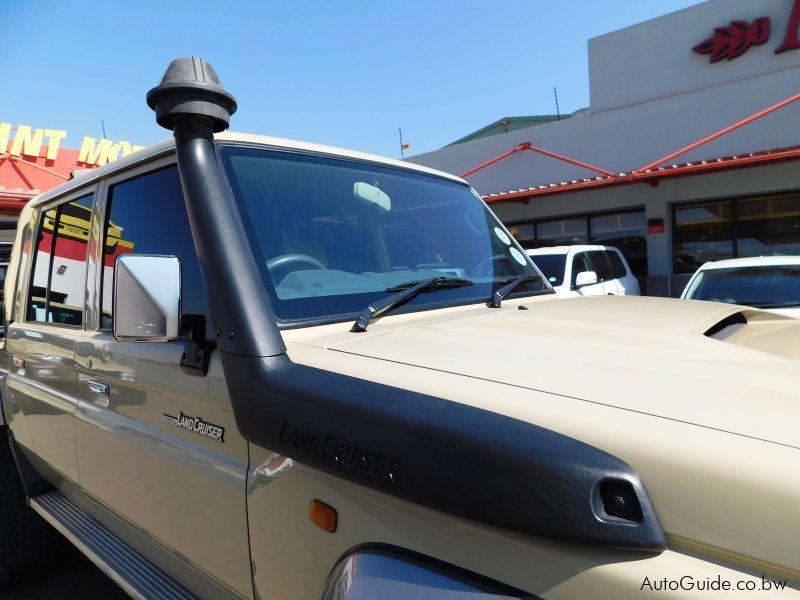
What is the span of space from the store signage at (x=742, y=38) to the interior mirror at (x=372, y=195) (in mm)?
12948

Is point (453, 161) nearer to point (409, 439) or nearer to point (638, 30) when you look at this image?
point (638, 30)

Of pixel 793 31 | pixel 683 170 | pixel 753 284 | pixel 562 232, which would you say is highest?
pixel 793 31

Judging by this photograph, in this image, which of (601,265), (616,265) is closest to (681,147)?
(616,265)

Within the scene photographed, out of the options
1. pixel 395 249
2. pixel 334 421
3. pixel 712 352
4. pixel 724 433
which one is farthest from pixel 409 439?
pixel 395 249

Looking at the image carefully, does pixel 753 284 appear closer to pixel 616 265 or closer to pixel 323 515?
pixel 616 265

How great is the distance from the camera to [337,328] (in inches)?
65.1

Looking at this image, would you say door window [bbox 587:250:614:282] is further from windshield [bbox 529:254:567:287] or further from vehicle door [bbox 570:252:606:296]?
windshield [bbox 529:254:567:287]

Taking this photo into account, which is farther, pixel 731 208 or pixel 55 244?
pixel 731 208

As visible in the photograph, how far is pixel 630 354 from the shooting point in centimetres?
132

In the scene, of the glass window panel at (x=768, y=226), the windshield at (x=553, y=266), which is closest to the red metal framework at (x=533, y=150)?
the glass window panel at (x=768, y=226)

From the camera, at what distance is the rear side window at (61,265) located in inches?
98.0

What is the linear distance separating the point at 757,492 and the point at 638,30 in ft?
49.2

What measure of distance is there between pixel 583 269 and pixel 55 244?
8.04 meters

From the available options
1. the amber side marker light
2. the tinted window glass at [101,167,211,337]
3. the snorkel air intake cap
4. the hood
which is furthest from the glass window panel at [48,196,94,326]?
the amber side marker light
